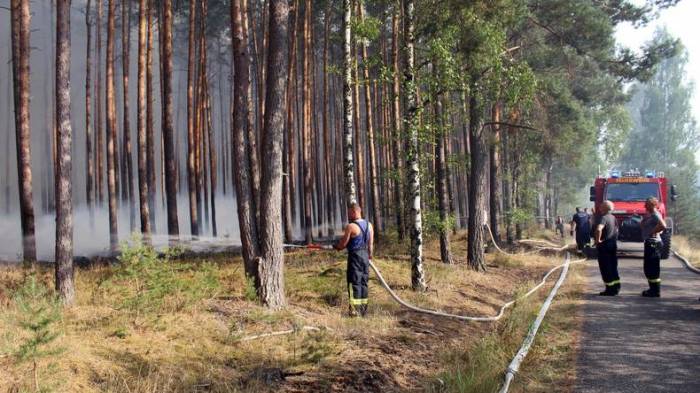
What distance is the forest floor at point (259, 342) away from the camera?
18.9ft

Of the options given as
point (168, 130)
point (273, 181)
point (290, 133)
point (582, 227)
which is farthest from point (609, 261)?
point (290, 133)

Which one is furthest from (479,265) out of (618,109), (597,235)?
(618,109)

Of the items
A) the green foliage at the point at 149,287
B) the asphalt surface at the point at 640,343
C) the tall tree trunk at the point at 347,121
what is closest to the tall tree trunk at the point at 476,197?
the asphalt surface at the point at 640,343

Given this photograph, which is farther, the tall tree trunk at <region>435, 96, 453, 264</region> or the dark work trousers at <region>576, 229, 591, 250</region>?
the dark work trousers at <region>576, 229, 591, 250</region>

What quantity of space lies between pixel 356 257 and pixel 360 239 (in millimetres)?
276

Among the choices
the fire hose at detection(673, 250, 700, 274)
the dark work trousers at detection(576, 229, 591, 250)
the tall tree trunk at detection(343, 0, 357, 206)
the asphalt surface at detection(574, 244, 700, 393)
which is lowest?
the fire hose at detection(673, 250, 700, 274)

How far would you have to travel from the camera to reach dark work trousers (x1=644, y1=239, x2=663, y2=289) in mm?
11078

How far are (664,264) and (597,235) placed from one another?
8.08 metres

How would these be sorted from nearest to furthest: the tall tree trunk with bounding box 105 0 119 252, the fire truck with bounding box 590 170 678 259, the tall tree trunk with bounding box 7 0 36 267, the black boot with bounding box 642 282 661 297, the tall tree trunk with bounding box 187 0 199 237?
the black boot with bounding box 642 282 661 297 < the tall tree trunk with bounding box 7 0 36 267 < the fire truck with bounding box 590 170 678 259 < the tall tree trunk with bounding box 105 0 119 252 < the tall tree trunk with bounding box 187 0 199 237

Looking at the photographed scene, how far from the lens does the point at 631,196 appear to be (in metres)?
20.5

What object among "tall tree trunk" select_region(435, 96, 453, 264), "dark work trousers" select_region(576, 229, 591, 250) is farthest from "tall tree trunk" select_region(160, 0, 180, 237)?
"dark work trousers" select_region(576, 229, 591, 250)

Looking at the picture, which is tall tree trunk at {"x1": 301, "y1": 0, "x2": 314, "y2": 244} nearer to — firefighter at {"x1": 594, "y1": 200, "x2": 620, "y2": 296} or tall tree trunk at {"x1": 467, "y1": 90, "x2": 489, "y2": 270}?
tall tree trunk at {"x1": 467, "y1": 90, "x2": 489, "y2": 270}

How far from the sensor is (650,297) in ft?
37.2

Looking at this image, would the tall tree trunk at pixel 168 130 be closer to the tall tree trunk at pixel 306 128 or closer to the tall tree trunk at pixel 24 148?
the tall tree trunk at pixel 24 148
